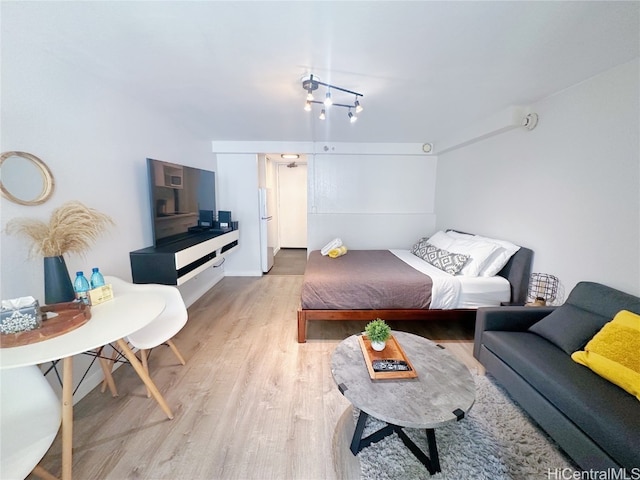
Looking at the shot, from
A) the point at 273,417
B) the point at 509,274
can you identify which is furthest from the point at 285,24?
the point at 509,274

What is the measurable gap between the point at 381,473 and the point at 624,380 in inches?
51.0

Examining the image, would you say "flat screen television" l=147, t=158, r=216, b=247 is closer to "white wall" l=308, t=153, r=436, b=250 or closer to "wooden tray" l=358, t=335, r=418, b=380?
"white wall" l=308, t=153, r=436, b=250

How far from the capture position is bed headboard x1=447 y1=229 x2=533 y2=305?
2361 millimetres

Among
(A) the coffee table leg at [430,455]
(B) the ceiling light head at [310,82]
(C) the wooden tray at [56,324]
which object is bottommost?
(A) the coffee table leg at [430,455]

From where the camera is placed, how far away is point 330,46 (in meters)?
1.49

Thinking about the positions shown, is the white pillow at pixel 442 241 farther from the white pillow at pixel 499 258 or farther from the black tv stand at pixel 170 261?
the black tv stand at pixel 170 261

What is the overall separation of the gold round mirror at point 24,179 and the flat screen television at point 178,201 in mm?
789

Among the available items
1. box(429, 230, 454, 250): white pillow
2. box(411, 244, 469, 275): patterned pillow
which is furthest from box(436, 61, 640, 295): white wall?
box(411, 244, 469, 275): patterned pillow

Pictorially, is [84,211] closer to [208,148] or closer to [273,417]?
[273,417]

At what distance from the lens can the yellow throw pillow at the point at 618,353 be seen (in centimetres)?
124

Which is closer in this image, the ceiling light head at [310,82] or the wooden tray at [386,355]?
the wooden tray at [386,355]

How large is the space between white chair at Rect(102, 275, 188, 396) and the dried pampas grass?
1.35 feet

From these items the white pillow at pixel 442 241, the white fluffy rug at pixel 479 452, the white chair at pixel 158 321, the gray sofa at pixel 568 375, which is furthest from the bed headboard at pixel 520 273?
the white chair at pixel 158 321

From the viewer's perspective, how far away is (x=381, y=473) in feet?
4.16
